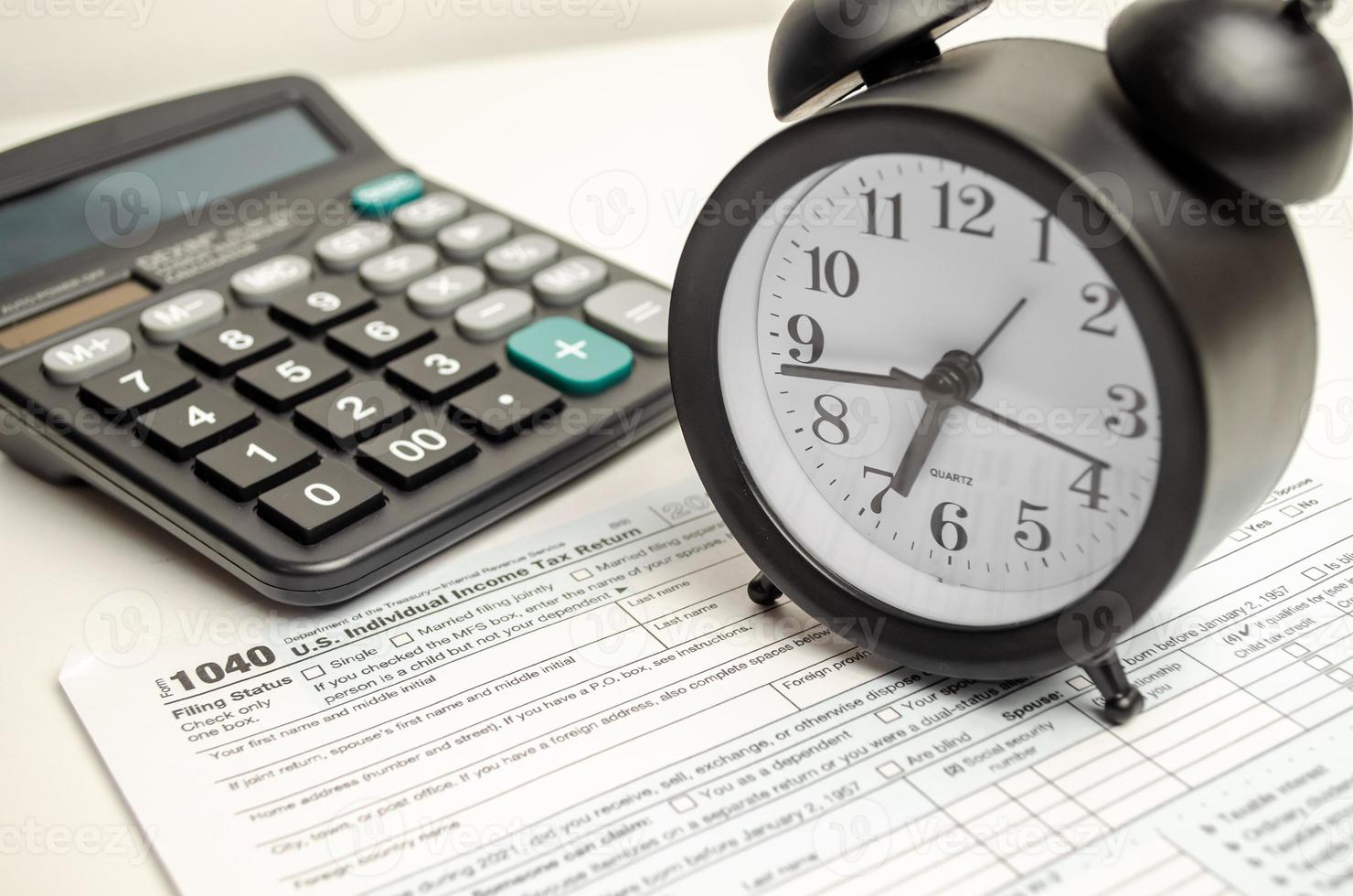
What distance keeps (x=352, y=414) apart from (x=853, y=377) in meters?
0.24

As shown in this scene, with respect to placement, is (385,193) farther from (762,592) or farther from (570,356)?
(762,592)

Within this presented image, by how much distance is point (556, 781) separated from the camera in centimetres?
46

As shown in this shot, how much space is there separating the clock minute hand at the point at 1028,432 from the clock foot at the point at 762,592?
4.6 inches

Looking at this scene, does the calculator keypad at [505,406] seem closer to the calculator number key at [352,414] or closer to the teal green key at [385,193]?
the calculator number key at [352,414]

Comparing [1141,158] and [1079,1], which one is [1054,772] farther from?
[1079,1]

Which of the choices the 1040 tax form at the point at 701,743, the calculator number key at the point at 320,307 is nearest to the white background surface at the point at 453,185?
the 1040 tax form at the point at 701,743

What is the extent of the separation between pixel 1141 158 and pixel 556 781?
0.93 feet

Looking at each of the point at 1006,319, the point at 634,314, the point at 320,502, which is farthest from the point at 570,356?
the point at 1006,319

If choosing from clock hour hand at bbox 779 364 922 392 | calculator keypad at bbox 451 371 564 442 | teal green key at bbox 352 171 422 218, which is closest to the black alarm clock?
clock hour hand at bbox 779 364 922 392

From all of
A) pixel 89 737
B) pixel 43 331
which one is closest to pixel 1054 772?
pixel 89 737

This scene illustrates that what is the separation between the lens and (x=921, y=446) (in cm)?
48

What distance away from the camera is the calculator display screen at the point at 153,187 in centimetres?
71

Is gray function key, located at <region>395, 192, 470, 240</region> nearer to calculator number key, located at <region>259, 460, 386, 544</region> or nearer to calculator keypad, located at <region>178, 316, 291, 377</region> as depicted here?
calculator keypad, located at <region>178, 316, 291, 377</region>

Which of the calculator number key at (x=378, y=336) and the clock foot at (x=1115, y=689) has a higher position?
the clock foot at (x=1115, y=689)
